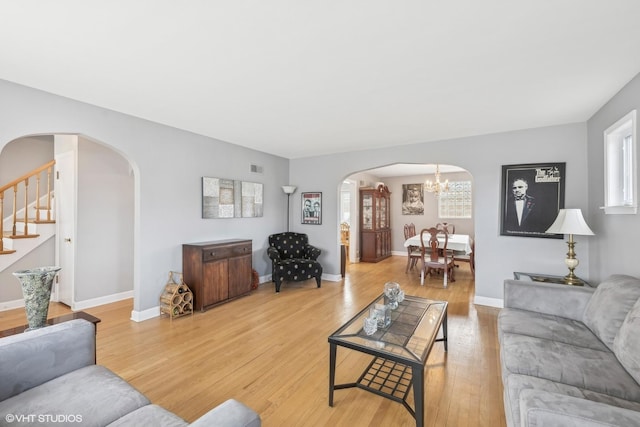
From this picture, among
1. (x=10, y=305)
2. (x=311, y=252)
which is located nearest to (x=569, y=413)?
(x=311, y=252)

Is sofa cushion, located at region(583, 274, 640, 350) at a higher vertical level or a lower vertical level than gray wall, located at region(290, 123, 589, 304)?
lower

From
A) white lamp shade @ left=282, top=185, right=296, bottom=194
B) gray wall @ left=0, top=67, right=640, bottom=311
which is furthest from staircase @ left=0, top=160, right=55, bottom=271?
white lamp shade @ left=282, top=185, right=296, bottom=194

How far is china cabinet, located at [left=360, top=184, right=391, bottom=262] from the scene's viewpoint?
7441 millimetres

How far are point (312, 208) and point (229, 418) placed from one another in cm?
471

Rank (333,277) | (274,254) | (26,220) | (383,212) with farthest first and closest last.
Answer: (383,212), (333,277), (274,254), (26,220)

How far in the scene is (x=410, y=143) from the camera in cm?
463

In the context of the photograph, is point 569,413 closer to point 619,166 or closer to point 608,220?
point 608,220

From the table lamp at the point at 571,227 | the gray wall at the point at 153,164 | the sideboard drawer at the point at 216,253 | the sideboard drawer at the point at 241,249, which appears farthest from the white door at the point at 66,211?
the table lamp at the point at 571,227

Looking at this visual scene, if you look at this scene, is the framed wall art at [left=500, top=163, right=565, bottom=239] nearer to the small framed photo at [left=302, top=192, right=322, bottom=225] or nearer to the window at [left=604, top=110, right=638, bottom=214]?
the window at [left=604, top=110, right=638, bottom=214]

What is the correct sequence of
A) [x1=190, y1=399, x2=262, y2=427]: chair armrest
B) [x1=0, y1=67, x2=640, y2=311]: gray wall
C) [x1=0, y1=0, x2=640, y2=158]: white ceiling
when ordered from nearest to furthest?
[x1=190, y1=399, x2=262, y2=427]: chair armrest
[x1=0, y1=0, x2=640, y2=158]: white ceiling
[x1=0, y1=67, x2=640, y2=311]: gray wall

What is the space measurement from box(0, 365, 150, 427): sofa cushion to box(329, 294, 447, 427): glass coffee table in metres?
1.17

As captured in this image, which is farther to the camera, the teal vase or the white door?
the white door

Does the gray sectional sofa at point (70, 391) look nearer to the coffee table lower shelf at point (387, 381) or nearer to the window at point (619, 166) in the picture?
the coffee table lower shelf at point (387, 381)

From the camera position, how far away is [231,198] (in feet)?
15.2
